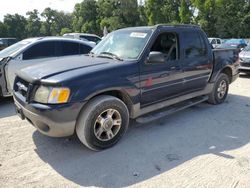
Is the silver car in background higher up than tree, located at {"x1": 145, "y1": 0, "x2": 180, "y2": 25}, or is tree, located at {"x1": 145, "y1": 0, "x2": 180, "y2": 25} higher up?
tree, located at {"x1": 145, "y1": 0, "x2": 180, "y2": 25}

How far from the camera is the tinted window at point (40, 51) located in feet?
21.1

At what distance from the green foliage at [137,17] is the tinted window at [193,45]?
3320 cm

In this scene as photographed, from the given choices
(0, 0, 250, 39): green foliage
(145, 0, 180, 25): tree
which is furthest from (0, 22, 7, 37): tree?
(145, 0, 180, 25): tree

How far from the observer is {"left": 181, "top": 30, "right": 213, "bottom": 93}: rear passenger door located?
5016 mm

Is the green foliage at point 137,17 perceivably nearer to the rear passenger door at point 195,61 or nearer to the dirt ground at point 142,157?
the rear passenger door at point 195,61

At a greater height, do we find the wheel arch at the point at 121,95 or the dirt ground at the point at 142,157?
the wheel arch at the point at 121,95

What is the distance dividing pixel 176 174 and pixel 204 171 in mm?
382

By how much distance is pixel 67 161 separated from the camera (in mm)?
3625

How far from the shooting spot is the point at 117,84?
386 cm

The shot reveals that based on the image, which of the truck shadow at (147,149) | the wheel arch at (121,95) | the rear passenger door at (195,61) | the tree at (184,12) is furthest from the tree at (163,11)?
the wheel arch at (121,95)

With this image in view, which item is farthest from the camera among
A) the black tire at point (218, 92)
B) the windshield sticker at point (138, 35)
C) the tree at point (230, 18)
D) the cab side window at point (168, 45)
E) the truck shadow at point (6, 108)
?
the tree at point (230, 18)

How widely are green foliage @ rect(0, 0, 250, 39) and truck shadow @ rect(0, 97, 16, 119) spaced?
33.4 meters

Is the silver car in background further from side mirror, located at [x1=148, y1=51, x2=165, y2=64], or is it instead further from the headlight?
the headlight

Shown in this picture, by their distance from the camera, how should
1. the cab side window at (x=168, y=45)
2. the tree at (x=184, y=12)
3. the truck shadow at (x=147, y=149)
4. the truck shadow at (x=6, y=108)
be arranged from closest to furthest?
the truck shadow at (x=147, y=149), the cab side window at (x=168, y=45), the truck shadow at (x=6, y=108), the tree at (x=184, y=12)
